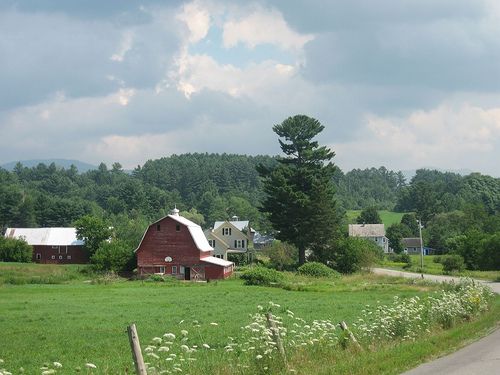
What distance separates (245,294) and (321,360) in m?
29.6

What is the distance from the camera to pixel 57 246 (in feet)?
285

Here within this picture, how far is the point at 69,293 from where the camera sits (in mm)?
44594

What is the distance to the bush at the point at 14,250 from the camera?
8219cm

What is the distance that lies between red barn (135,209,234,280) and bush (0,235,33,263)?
972 inches

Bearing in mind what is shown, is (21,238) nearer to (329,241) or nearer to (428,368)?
(329,241)

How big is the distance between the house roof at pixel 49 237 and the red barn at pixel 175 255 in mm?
22727

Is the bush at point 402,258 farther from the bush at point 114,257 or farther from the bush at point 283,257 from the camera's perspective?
the bush at point 114,257


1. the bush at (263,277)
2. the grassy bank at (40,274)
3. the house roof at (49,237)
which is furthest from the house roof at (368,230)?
the bush at (263,277)

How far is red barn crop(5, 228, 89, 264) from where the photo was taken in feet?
284

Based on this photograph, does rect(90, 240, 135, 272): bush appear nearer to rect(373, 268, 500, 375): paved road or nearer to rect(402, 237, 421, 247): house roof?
rect(373, 268, 500, 375): paved road

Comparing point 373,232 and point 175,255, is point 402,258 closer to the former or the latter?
point 373,232

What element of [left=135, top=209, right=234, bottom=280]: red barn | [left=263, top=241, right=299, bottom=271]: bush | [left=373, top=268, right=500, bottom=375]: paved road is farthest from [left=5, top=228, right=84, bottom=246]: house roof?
[left=373, top=268, right=500, bottom=375]: paved road

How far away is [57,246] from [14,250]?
239 inches

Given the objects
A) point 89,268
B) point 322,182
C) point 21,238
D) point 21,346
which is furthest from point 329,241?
point 21,346
